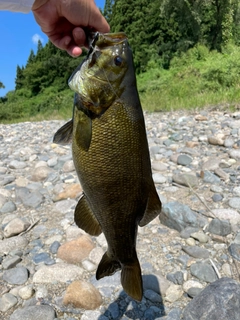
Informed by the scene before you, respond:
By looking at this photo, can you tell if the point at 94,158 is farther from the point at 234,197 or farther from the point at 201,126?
the point at 201,126

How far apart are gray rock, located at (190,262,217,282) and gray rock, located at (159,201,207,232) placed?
640 mm

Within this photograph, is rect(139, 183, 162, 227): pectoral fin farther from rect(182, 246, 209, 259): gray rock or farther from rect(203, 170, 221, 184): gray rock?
rect(203, 170, 221, 184): gray rock

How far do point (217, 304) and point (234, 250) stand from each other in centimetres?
106

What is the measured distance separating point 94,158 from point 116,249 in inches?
24.1

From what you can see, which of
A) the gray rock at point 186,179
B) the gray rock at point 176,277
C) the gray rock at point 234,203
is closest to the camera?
the gray rock at point 176,277

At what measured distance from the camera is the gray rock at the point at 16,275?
129 inches

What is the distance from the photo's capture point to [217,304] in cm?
258

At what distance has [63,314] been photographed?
114 inches

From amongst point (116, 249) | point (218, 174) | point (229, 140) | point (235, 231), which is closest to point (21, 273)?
point (116, 249)

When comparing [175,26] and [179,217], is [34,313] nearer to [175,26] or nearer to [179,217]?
[179,217]

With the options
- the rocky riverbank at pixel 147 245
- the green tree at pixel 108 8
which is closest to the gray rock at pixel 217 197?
the rocky riverbank at pixel 147 245

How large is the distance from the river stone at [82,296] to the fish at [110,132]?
1.37 meters

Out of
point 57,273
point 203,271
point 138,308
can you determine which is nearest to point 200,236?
point 203,271

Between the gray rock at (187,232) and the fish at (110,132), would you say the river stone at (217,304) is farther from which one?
the fish at (110,132)
